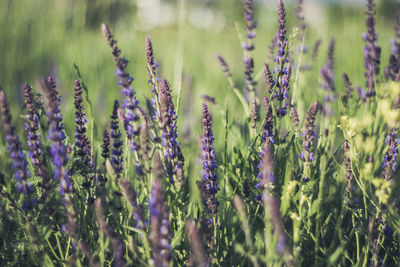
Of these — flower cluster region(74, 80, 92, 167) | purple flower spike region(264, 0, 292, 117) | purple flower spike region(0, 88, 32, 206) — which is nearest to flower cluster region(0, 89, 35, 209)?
purple flower spike region(0, 88, 32, 206)

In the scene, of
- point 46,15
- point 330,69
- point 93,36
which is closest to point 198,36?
point 93,36

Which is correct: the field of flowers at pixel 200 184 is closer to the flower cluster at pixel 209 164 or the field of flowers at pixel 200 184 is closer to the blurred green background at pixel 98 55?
the flower cluster at pixel 209 164

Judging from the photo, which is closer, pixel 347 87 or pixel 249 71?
pixel 249 71

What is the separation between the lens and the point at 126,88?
1331 millimetres

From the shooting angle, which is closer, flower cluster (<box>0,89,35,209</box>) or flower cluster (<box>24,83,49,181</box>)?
flower cluster (<box>0,89,35,209</box>)

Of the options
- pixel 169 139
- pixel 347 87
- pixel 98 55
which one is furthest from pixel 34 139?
pixel 98 55

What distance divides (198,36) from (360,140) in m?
7.90

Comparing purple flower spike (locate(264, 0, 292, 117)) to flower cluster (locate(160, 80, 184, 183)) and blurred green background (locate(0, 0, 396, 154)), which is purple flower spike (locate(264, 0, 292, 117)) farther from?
blurred green background (locate(0, 0, 396, 154))

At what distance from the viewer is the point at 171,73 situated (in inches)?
183

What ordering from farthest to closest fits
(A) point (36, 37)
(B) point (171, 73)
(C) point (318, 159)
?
(A) point (36, 37) → (B) point (171, 73) → (C) point (318, 159)

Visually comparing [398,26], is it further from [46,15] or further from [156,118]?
[46,15]

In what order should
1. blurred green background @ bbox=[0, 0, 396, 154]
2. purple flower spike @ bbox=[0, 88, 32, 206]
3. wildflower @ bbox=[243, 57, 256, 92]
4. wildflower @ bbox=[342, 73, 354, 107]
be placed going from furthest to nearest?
blurred green background @ bbox=[0, 0, 396, 154] → wildflower @ bbox=[342, 73, 354, 107] → wildflower @ bbox=[243, 57, 256, 92] → purple flower spike @ bbox=[0, 88, 32, 206]

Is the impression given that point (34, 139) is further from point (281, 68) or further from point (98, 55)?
point (98, 55)

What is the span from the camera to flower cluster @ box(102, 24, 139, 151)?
4.20ft
